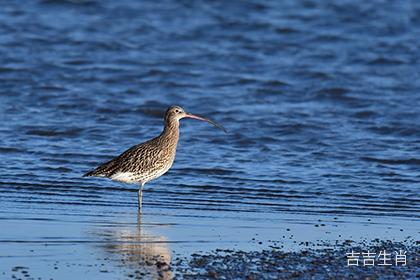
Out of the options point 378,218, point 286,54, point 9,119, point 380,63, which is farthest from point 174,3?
point 378,218

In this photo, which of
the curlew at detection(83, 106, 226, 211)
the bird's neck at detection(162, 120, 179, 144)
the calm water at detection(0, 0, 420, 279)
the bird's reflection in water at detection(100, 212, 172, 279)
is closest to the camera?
the bird's reflection in water at detection(100, 212, 172, 279)

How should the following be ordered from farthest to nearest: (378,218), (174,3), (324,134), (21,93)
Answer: (174,3), (21,93), (324,134), (378,218)

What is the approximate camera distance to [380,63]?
65.4 feet

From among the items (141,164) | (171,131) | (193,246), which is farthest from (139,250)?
(171,131)

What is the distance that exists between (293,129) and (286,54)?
21.2 feet

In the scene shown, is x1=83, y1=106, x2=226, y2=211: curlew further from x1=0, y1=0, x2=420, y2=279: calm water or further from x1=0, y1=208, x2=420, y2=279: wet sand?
x1=0, y1=208, x2=420, y2=279: wet sand

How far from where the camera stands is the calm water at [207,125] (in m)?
9.01

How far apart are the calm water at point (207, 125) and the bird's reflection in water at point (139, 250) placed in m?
0.03

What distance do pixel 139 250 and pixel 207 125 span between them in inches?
273

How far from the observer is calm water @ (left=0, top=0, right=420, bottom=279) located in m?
9.01

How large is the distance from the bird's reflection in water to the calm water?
0.09 feet

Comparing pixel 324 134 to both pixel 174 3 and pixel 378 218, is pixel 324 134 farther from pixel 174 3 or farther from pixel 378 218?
pixel 174 3

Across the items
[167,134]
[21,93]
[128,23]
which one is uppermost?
[128,23]

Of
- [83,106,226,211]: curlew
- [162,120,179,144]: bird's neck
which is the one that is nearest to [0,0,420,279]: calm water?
[83,106,226,211]: curlew
